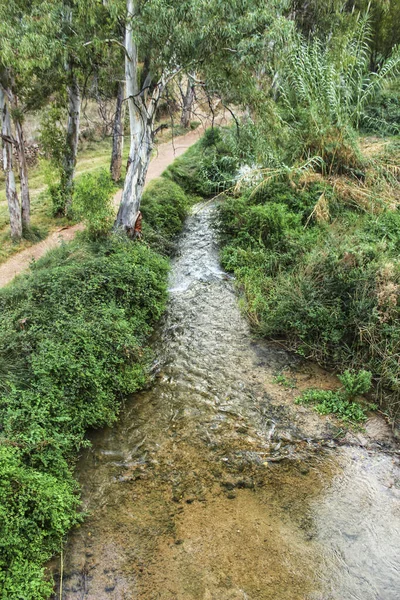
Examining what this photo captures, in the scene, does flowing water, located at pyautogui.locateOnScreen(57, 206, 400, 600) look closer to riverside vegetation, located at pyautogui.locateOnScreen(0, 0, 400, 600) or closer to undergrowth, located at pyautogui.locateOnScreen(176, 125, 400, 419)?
riverside vegetation, located at pyautogui.locateOnScreen(0, 0, 400, 600)

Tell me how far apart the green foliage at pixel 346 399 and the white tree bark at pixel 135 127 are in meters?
6.50

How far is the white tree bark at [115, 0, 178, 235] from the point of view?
31.1 feet

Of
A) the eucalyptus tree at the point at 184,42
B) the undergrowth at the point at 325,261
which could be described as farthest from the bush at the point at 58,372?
the eucalyptus tree at the point at 184,42

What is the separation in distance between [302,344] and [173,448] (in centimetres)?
340

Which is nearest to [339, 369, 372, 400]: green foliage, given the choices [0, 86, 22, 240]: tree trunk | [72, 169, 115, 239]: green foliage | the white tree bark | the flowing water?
the flowing water

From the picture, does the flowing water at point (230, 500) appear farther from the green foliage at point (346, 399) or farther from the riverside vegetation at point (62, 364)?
the riverside vegetation at point (62, 364)

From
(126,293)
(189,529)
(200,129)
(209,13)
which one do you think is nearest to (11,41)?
(209,13)

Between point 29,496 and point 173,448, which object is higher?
point 29,496

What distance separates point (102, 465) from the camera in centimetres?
585

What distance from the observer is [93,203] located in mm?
9773

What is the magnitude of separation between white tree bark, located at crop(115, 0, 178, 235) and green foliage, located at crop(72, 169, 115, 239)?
70cm

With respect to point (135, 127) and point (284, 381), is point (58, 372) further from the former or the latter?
point (135, 127)

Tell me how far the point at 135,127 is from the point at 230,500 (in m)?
8.84

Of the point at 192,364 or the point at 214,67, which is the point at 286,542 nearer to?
the point at 192,364
